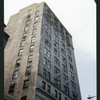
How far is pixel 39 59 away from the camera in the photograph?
170ft

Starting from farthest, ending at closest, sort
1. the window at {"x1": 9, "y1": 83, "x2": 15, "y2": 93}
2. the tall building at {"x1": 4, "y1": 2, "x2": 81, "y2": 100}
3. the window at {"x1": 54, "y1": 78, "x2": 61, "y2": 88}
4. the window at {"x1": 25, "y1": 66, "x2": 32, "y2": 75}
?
the window at {"x1": 54, "y1": 78, "x2": 61, "y2": 88}
the window at {"x1": 25, "y1": 66, "x2": 32, "y2": 75}
the window at {"x1": 9, "y1": 83, "x2": 15, "y2": 93}
the tall building at {"x1": 4, "y1": 2, "x2": 81, "y2": 100}

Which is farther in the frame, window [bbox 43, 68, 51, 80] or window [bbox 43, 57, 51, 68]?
window [bbox 43, 57, 51, 68]

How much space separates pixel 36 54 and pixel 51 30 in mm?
16937

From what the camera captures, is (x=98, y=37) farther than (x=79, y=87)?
No

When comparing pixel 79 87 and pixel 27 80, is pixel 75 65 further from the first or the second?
pixel 27 80

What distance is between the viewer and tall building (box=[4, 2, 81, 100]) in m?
47.8

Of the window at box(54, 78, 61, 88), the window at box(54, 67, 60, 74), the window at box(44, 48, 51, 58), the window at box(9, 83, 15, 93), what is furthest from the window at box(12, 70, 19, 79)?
the window at box(54, 67, 60, 74)

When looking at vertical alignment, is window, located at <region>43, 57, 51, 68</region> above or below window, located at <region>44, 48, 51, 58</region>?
below

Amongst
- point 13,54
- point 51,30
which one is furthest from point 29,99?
point 51,30

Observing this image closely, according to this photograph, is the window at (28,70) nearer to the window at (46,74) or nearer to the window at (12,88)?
the window at (46,74)

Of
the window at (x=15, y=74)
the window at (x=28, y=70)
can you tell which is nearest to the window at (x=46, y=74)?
the window at (x=28, y=70)

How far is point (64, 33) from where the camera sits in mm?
78562

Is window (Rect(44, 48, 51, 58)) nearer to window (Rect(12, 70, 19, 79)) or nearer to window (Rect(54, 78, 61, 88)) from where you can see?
window (Rect(54, 78, 61, 88))

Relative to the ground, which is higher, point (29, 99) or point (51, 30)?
point (51, 30)
